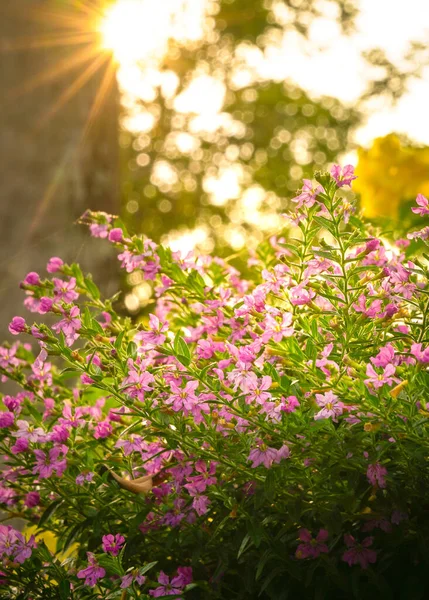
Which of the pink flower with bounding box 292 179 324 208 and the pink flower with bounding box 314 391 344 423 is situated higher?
the pink flower with bounding box 292 179 324 208

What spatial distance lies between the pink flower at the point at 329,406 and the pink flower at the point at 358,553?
0.24 meters

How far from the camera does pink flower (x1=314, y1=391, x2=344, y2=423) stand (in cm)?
112

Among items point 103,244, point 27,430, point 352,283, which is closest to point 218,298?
point 352,283

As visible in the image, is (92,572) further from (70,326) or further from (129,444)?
(70,326)

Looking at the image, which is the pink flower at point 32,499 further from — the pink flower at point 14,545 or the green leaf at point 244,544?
the green leaf at point 244,544

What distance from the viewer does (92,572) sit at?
1321mm

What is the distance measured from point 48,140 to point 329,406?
2839mm

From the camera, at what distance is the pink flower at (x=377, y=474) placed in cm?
114

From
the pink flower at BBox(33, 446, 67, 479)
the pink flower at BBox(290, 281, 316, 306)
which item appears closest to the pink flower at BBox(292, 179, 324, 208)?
the pink flower at BBox(290, 281, 316, 306)

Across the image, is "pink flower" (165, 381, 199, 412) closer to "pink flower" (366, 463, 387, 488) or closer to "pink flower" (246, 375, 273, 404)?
"pink flower" (246, 375, 273, 404)

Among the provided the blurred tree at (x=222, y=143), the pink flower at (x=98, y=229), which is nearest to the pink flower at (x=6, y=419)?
the pink flower at (x=98, y=229)

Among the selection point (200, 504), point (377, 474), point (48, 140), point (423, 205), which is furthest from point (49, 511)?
point (48, 140)

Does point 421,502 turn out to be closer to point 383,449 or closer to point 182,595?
point 383,449

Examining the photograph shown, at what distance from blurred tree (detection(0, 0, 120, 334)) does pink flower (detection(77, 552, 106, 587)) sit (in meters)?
2.07
